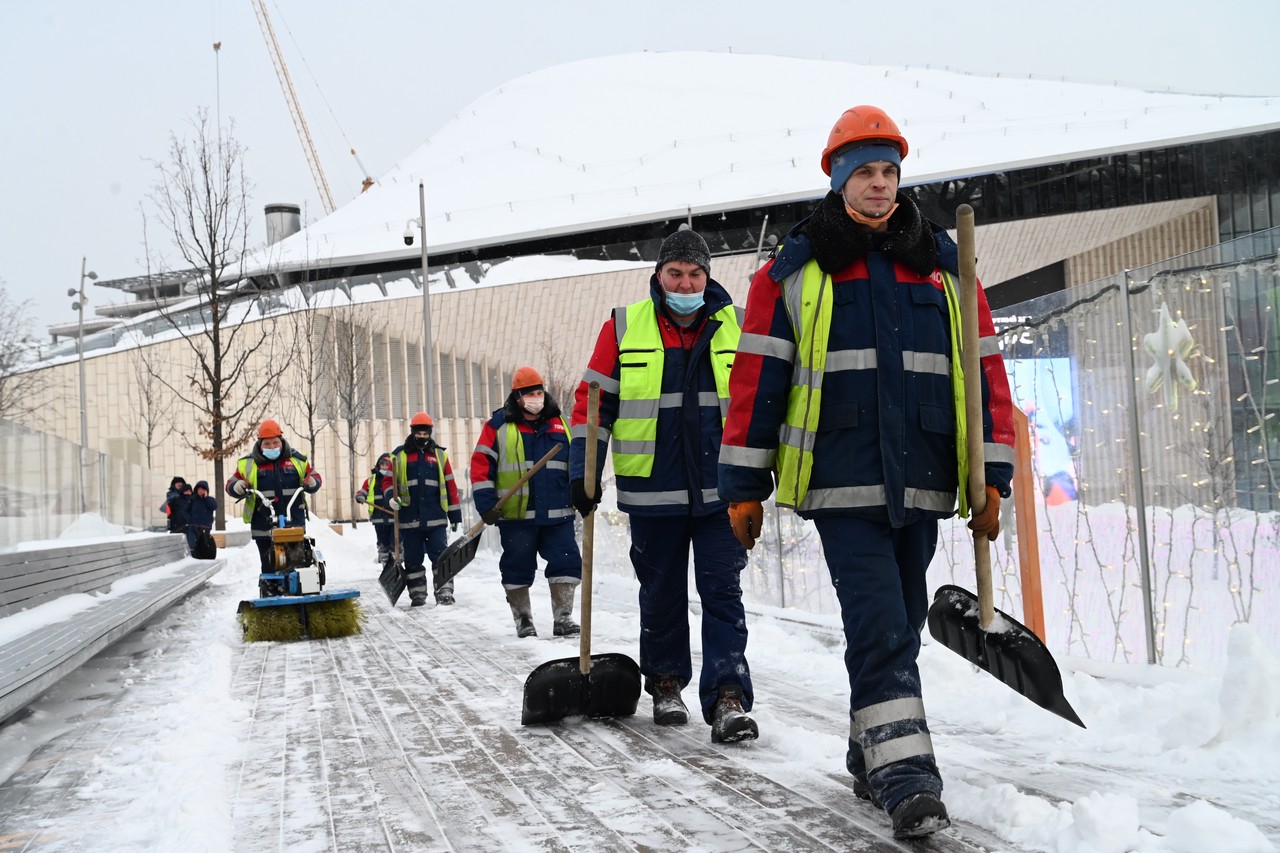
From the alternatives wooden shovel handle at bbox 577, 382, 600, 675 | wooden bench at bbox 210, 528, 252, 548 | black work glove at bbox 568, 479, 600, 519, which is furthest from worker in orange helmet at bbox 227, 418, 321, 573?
wooden bench at bbox 210, 528, 252, 548

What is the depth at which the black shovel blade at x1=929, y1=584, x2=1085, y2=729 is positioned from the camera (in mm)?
4066

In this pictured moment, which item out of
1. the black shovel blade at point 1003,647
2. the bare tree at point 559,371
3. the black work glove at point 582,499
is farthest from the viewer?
the bare tree at point 559,371

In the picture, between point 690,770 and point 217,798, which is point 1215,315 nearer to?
point 690,770

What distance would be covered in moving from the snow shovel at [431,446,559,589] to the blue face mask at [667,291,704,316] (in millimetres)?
3757

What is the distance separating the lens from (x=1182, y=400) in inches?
224

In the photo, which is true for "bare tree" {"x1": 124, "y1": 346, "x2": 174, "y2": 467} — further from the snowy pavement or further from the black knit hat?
the black knit hat

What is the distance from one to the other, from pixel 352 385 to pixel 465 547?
31060 mm

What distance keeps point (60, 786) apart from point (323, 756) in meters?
1.05

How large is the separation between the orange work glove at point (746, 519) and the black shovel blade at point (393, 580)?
9378 millimetres

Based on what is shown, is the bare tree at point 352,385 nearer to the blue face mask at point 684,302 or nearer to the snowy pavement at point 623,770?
the snowy pavement at point 623,770

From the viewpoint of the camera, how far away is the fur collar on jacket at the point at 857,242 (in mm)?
3951

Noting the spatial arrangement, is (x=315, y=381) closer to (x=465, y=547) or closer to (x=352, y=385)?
(x=352, y=385)

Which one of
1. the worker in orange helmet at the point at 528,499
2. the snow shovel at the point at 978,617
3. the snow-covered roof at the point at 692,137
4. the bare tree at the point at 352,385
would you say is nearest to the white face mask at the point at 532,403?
the worker in orange helmet at the point at 528,499

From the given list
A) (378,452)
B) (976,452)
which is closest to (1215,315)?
(976,452)
